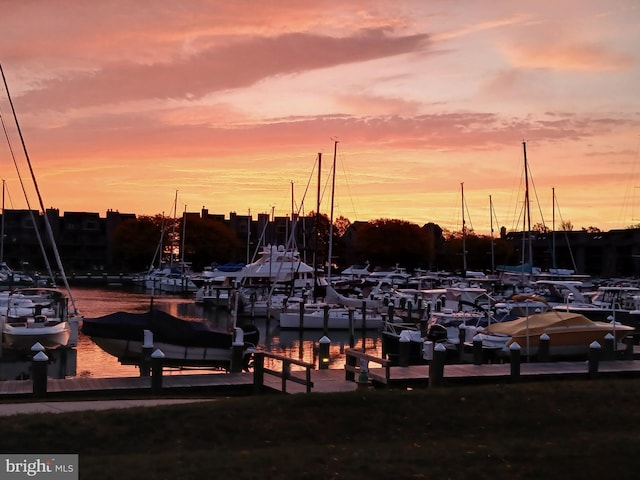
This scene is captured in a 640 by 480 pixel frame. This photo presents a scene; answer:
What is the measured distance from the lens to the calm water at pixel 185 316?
131 feet

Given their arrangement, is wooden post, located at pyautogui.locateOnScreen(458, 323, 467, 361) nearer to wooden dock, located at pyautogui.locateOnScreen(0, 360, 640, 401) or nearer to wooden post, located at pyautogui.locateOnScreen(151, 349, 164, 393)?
wooden dock, located at pyautogui.locateOnScreen(0, 360, 640, 401)

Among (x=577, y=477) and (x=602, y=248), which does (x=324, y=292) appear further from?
(x=602, y=248)

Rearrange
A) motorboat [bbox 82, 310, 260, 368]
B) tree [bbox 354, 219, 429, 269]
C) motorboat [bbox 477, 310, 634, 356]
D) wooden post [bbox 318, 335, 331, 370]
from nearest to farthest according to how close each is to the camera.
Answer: wooden post [bbox 318, 335, 331, 370] < motorboat [bbox 477, 310, 634, 356] < motorboat [bbox 82, 310, 260, 368] < tree [bbox 354, 219, 429, 269]

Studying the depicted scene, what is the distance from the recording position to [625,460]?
1443 centimetres

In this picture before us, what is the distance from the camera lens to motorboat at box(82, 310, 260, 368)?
36.8m

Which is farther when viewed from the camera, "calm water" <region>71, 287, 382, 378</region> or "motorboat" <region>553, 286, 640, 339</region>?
"motorboat" <region>553, 286, 640, 339</region>

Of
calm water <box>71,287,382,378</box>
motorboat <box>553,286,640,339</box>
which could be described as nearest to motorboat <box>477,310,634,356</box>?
calm water <box>71,287,382,378</box>

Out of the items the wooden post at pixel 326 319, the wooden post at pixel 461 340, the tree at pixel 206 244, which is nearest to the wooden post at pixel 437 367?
the wooden post at pixel 461 340

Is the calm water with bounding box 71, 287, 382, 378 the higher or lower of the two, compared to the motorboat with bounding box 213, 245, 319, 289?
lower

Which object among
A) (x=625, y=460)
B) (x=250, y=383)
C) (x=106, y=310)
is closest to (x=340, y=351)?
(x=250, y=383)

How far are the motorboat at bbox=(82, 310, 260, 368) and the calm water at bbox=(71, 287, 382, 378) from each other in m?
0.89

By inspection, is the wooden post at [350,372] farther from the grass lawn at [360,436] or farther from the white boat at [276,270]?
the white boat at [276,270]

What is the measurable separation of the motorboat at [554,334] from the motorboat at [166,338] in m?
11.4

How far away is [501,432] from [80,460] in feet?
27.0
